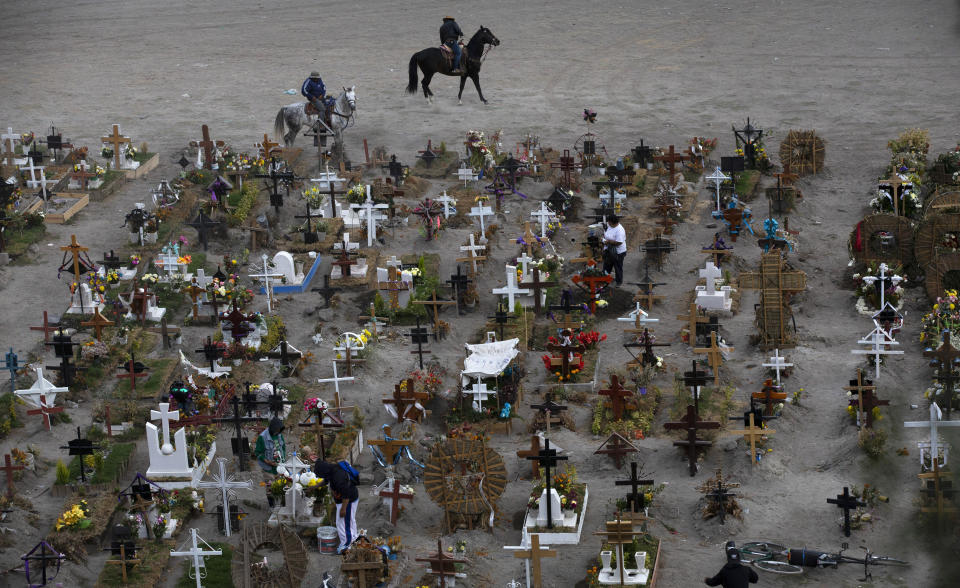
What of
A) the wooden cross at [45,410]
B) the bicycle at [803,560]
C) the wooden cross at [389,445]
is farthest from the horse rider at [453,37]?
the bicycle at [803,560]

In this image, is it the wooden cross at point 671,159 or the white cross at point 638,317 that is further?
the wooden cross at point 671,159

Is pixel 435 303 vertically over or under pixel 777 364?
over

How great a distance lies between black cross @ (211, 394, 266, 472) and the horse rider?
868 inches

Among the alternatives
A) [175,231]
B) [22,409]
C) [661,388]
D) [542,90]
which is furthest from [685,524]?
[542,90]

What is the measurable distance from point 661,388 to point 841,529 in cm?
635

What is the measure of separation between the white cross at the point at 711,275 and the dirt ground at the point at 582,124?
747 mm

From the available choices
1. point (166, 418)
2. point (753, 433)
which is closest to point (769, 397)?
point (753, 433)

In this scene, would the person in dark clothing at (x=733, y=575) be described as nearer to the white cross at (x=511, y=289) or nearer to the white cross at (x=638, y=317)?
the white cross at (x=638, y=317)

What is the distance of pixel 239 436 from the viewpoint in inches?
1070

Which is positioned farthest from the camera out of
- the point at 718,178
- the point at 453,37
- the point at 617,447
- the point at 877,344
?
the point at 453,37

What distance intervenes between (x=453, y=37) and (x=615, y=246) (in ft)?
47.6

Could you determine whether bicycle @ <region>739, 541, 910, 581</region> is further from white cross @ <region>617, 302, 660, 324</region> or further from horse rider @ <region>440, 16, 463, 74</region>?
horse rider @ <region>440, 16, 463, 74</region>

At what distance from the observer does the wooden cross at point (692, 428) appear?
26.8 m

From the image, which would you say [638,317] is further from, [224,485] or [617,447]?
[224,485]
